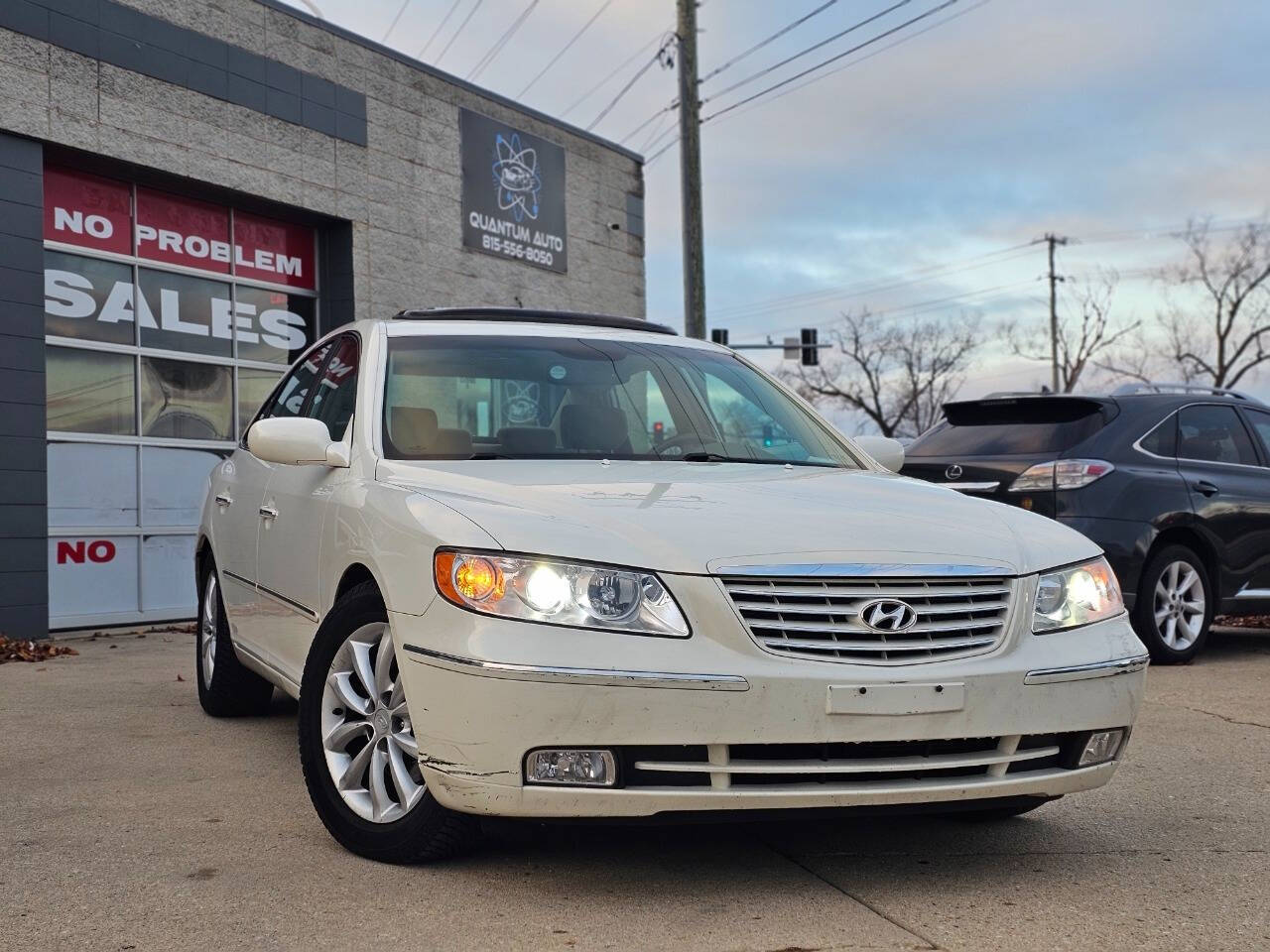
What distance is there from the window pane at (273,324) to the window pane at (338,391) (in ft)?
24.9

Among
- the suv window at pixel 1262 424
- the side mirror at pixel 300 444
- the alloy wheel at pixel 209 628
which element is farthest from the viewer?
the suv window at pixel 1262 424

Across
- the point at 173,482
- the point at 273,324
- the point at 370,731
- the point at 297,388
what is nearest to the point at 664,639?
the point at 370,731

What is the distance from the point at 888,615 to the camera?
11.1 feet

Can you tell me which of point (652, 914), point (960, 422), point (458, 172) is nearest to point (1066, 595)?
point (652, 914)

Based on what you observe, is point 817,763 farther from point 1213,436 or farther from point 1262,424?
point 1262,424

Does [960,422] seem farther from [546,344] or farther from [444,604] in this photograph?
[444,604]

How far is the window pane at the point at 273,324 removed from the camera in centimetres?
1269

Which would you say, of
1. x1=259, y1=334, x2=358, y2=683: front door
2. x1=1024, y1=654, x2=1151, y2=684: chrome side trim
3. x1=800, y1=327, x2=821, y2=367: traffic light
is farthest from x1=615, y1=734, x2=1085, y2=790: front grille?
x1=800, y1=327, x2=821, y2=367: traffic light

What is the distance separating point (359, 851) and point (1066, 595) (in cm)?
204

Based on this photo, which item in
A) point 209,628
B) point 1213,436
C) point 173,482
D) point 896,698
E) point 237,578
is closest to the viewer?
point 896,698

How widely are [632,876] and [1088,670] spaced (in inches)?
51.7

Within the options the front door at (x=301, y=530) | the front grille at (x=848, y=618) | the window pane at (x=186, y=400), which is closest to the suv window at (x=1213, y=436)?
the front door at (x=301, y=530)

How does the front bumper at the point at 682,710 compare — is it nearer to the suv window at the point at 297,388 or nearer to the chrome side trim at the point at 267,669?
the chrome side trim at the point at 267,669

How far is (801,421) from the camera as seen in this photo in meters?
5.17
